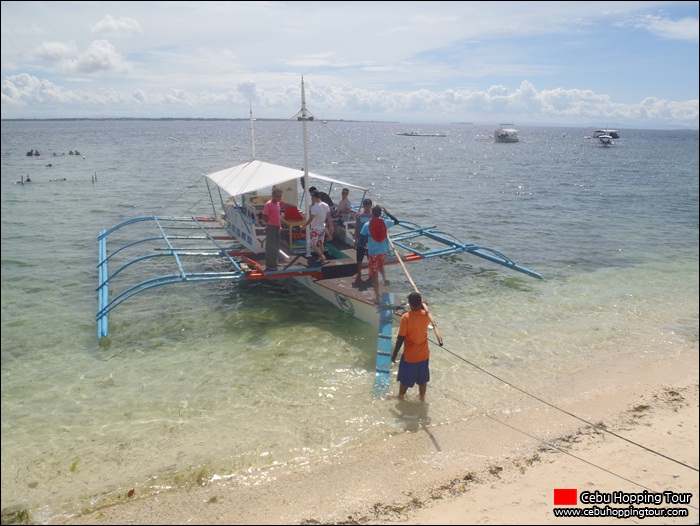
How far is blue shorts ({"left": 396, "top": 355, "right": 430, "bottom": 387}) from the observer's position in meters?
7.93

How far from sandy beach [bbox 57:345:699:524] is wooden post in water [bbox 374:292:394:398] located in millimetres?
536

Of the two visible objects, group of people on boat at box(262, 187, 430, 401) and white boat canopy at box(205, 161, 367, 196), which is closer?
group of people on boat at box(262, 187, 430, 401)

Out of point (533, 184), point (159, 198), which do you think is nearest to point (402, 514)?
point (159, 198)

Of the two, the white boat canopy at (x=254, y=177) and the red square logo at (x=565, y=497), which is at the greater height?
the white boat canopy at (x=254, y=177)

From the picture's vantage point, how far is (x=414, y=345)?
779cm

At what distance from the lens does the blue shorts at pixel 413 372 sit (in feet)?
26.0

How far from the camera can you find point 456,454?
23.4ft

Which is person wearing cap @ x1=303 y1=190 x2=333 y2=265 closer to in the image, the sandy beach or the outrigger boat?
the outrigger boat

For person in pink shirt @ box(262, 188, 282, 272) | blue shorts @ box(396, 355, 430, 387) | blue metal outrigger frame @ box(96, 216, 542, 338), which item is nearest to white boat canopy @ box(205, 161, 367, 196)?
person in pink shirt @ box(262, 188, 282, 272)

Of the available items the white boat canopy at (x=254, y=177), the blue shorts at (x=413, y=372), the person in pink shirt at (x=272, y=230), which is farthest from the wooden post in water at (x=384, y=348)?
the white boat canopy at (x=254, y=177)

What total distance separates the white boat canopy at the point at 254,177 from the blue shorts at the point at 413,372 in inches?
262

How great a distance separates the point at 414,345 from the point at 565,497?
2.90 m

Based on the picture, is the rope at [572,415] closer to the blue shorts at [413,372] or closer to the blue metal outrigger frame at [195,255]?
the blue shorts at [413,372]

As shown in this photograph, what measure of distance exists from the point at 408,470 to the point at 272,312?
666 centimetres
